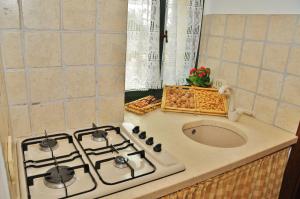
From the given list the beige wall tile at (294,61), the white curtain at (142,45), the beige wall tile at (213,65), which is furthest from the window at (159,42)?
the beige wall tile at (294,61)

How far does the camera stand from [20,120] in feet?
3.01

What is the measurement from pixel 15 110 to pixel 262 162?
40.6 inches

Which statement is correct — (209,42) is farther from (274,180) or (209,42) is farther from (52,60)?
(52,60)

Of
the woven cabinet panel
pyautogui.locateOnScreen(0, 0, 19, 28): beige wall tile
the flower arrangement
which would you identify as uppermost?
pyautogui.locateOnScreen(0, 0, 19, 28): beige wall tile

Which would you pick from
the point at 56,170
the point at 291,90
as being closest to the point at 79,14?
the point at 56,170

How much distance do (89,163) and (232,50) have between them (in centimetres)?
105

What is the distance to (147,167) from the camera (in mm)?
808

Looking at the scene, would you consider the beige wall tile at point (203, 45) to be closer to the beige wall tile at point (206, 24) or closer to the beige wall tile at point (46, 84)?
the beige wall tile at point (206, 24)

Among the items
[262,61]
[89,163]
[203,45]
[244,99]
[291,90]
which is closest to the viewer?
[89,163]

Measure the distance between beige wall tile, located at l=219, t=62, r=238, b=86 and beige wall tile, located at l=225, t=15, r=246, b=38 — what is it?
0.17 metres

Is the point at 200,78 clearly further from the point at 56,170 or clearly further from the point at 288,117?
the point at 56,170

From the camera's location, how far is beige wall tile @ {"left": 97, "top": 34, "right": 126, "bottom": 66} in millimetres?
979

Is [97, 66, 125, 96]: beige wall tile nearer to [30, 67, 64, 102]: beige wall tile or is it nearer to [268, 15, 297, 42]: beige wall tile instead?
[30, 67, 64, 102]: beige wall tile

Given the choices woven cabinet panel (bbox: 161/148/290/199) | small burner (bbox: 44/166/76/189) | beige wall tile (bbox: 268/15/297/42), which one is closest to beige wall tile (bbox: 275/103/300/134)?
woven cabinet panel (bbox: 161/148/290/199)
